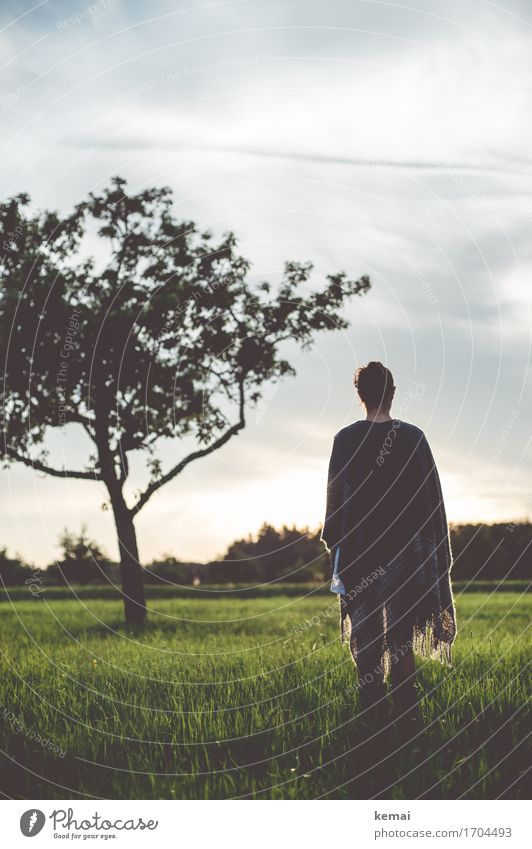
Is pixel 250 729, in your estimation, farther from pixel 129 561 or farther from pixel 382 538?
pixel 129 561

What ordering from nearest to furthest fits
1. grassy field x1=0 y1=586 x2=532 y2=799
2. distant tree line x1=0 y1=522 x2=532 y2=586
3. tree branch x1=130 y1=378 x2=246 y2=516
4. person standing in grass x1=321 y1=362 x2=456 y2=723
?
grassy field x1=0 y1=586 x2=532 y2=799
person standing in grass x1=321 y1=362 x2=456 y2=723
tree branch x1=130 y1=378 x2=246 y2=516
distant tree line x1=0 y1=522 x2=532 y2=586

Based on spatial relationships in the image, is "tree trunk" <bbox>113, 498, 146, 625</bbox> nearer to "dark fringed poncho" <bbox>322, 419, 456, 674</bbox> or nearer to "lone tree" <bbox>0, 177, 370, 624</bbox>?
"lone tree" <bbox>0, 177, 370, 624</bbox>

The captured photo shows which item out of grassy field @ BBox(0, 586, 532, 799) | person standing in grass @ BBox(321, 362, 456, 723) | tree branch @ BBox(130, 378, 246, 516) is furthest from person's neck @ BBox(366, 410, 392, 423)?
tree branch @ BBox(130, 378, 246, 516)

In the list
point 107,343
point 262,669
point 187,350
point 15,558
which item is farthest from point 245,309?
point 15,558

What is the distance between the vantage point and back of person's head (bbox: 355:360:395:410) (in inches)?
236

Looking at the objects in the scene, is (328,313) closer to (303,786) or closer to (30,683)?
(30,683)

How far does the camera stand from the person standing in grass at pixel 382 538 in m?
5.92

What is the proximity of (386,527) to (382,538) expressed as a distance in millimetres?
96

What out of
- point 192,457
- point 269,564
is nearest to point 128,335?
point 192,457

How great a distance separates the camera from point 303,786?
5.20 metres

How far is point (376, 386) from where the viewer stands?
6.00m

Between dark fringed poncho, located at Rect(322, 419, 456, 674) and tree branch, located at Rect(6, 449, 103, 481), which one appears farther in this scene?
tree branch, located at Rect(6, 449, 103, 481)

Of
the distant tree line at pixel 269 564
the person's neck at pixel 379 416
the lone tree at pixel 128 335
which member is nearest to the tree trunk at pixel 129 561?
the lone tree at pixel 128 335

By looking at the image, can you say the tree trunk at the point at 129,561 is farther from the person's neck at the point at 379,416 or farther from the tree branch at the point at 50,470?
the person's neck at the point at 379,416
